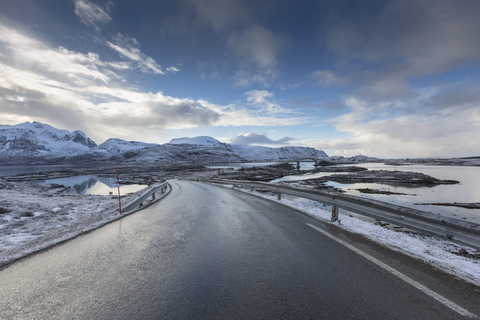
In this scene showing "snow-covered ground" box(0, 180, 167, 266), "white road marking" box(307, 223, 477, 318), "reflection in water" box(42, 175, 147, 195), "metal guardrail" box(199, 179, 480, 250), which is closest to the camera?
"white road marking" box(307, 223, 477, 318)

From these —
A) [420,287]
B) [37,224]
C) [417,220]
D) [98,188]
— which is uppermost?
[417,220]

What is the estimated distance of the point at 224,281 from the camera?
128 inches

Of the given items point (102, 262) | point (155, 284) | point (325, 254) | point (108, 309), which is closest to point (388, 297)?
point (325, 254)

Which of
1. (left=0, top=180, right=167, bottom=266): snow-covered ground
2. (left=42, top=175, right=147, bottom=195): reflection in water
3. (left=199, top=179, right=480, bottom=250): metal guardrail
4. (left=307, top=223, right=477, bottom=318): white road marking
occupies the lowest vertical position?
(left=42, top=175, right=147, bottom=195): reflection in water

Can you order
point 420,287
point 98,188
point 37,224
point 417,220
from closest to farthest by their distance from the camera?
point 420,287 < point 417,220 < point 37,224 < point 98,188

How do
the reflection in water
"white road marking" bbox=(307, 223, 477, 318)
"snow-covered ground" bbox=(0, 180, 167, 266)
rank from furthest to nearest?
the reflection in water, "snow-covered ground" bbox=(0, 180, 167, 266), "white road marking" bbox=(307, 223, 477, 318)

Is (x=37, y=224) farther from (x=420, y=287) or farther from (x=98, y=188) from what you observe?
(x=98, y=188)

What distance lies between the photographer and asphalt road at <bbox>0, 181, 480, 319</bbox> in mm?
2576

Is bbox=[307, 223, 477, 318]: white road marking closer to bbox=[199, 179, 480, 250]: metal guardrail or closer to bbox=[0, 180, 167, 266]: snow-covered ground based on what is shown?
bbox=[199, 179, 480, 250]: metal guardrail

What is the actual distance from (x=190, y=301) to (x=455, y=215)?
68.7 feet

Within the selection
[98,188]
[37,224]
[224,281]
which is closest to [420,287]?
[224,281]

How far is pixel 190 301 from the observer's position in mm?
2750

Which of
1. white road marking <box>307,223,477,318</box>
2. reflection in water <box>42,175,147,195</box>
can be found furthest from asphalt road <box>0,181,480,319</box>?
reflection in water <box>42,175,147,195</box>

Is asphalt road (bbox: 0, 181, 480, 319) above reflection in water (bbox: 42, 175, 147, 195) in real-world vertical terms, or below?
above
